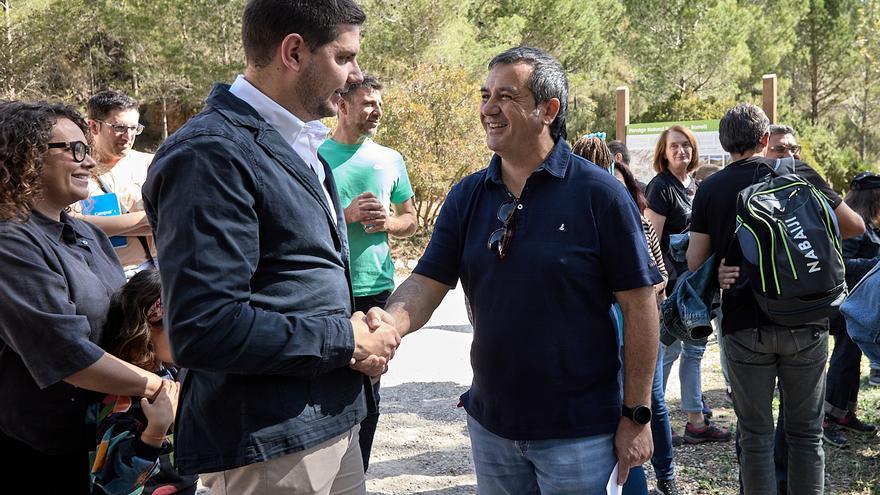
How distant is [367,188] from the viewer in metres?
4.52

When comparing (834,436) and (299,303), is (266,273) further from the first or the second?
(834,436)

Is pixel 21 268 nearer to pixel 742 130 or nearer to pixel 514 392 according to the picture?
pixel 514 392

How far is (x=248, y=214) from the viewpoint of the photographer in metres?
1.86

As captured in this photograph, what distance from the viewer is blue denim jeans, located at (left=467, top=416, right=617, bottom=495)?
2.42 metres

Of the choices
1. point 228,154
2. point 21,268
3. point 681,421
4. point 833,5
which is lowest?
point 681,421

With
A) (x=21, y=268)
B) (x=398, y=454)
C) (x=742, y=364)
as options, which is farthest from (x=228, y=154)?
(x=398, y=454)

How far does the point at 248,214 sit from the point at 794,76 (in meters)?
34.9

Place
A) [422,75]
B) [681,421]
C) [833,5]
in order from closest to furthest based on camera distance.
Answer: [681,421] < [422,75] < [833,5]

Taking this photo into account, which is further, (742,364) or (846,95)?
(846,95)

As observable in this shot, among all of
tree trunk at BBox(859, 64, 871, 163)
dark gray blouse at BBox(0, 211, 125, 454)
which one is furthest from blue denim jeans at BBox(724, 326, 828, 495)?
tree trunk at BBox(859, 64, 871, 163)

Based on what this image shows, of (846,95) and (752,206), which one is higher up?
(846,95)

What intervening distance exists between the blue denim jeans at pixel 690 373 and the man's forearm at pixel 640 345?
3.05 metres

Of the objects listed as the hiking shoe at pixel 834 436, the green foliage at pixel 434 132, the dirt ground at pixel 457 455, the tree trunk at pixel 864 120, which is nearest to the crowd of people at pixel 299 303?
the dirt ground at pixel 457 455

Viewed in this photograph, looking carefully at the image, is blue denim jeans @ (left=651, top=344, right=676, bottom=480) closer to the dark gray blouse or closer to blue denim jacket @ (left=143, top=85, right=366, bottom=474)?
blue denim jacket @ (left=143, top=85, right=366, bottom=474)
